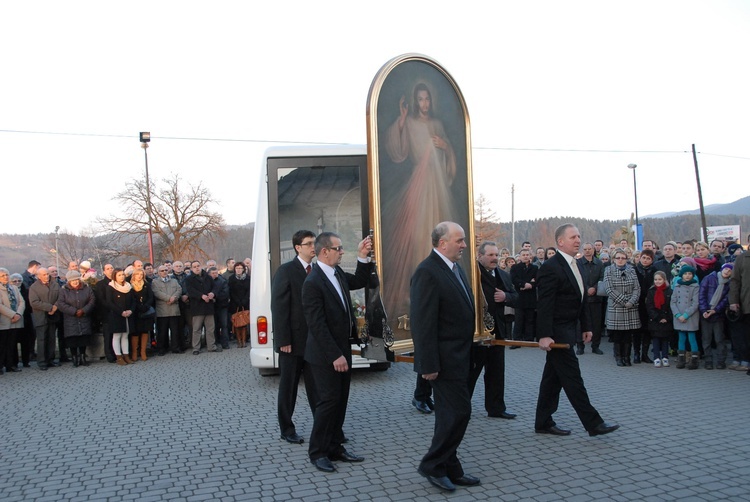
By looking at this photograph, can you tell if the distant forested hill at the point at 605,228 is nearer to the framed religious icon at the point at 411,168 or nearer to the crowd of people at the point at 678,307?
the crowd of people at the point at 678,307

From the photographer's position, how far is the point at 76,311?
1205 centimetres

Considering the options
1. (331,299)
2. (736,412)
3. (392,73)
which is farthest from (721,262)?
(331,299)

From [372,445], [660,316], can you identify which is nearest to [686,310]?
[660,316]

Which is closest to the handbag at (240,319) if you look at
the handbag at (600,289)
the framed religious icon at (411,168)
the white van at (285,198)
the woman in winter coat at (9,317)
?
the woman in winter coat at (9,317)

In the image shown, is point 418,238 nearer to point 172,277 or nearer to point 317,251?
point 317,251

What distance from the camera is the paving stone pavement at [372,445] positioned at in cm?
496

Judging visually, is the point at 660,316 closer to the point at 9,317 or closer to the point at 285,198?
the point at 285,198

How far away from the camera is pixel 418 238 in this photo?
6.83 meters

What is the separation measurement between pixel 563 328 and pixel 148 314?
9.27m

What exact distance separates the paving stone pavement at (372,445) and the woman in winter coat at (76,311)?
8.04 ft

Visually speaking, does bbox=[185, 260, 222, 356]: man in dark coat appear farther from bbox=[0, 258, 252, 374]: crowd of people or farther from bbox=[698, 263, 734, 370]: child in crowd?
bbox=[698, 263, 734, 370]: child in crowd

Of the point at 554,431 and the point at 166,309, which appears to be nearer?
the point at 554,431

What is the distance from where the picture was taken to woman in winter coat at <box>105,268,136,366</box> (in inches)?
487

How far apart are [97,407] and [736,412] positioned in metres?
7.70
